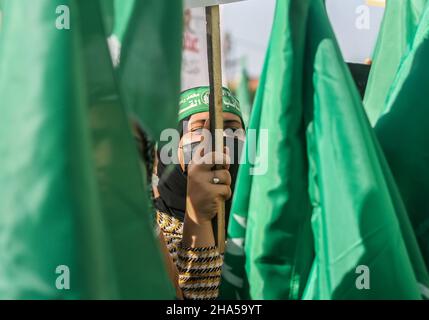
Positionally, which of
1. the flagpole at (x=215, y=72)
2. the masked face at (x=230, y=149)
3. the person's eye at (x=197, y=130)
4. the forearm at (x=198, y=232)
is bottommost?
the forearm at (x=198, y=232)

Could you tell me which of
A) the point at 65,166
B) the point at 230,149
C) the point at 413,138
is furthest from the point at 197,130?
the point at 65,166

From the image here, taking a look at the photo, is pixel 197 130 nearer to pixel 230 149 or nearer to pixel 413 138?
pixel 230 149

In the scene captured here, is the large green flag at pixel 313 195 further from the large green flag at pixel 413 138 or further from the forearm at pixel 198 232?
the forearm at pixel 198 232

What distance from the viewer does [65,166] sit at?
71cm

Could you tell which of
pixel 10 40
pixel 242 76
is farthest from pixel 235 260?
pixel 242 76

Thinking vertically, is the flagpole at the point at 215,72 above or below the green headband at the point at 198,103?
above

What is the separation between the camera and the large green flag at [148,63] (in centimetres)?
82

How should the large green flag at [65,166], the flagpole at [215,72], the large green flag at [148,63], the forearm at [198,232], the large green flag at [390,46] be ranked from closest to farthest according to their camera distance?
the large green flag at [65,166] < the large green flag at [148,63] < the flagpole at [215,72] < the large green flag at [390,46] < the forearm at [198,232]

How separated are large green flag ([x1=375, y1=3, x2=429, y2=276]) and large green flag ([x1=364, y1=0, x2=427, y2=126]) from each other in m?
0.21

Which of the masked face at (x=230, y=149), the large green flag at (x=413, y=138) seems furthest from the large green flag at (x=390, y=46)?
the masked face at (x=230, y=149)

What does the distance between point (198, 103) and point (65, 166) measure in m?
1.05

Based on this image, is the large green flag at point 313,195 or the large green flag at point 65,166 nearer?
the large green flag at point 65,166

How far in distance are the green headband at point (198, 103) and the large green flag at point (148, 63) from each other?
856 mm

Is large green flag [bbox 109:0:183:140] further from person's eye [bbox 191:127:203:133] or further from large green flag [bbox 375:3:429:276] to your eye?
person's eye [bbox 191:127:203:133]
